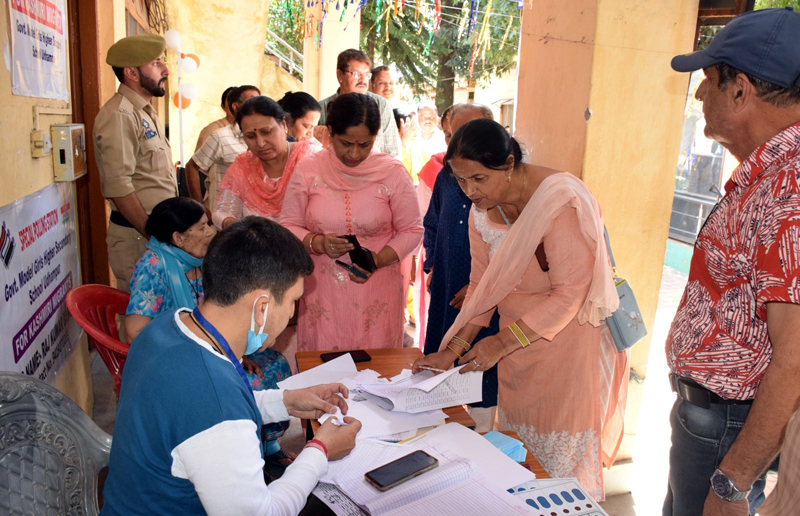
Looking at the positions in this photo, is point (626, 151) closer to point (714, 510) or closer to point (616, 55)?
point (616, 55)

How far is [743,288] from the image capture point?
1.28m

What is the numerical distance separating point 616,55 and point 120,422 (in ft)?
7.19

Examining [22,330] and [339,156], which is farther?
[339,156]

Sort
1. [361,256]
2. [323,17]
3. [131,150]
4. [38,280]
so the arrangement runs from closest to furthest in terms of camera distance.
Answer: [38,280], [361,256], [131,150], [323,17]

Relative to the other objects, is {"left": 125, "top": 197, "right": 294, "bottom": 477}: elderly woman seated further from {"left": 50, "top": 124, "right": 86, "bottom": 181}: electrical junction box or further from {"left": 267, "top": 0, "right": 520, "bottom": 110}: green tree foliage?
{"left": 267, "top": 0, "right": 520, "bottom": 110}: green tree foliage

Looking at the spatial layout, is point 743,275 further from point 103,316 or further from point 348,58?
point 348,58

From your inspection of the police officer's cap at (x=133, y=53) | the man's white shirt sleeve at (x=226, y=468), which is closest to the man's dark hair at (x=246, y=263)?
the man's white shirt sleeve at (x=226, y=468)

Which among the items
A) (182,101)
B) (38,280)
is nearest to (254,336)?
(38,280)

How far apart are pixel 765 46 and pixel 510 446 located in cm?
111

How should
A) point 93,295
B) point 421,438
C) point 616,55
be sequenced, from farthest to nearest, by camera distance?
1. point 93,295
2. point 616,55
3. point 421,438

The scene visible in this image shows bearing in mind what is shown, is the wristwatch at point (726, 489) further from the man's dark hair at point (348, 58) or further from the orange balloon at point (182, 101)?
the orange balloon at point (182, 101)

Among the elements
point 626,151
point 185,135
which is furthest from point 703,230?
point 185,135

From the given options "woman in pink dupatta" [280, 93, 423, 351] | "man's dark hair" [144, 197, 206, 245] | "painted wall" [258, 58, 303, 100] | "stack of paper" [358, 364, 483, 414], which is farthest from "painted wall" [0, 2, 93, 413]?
"painted wall" [258, 58, 303, 100]

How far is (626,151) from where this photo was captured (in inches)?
96.3
